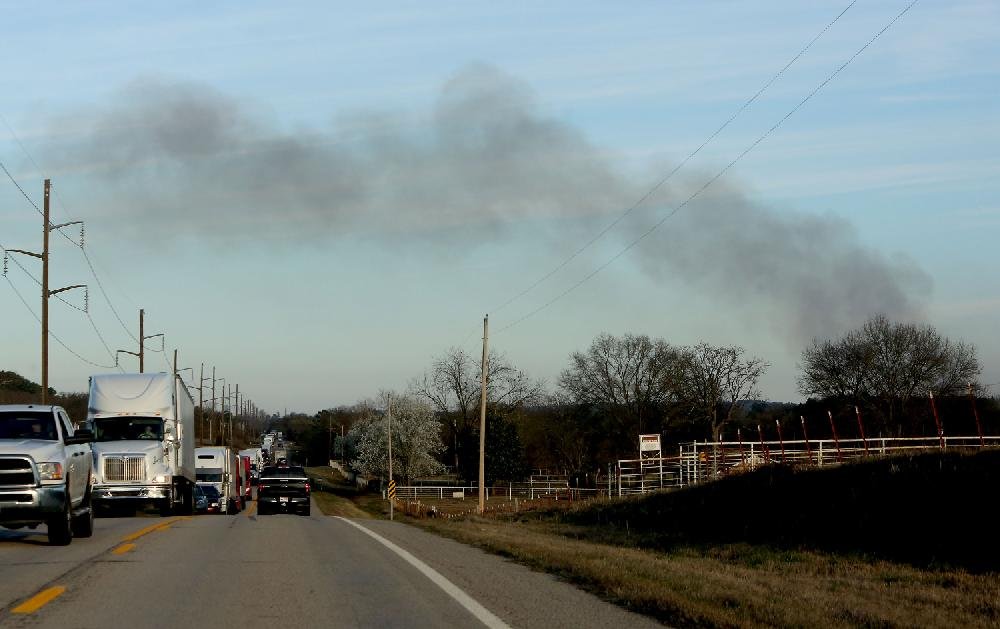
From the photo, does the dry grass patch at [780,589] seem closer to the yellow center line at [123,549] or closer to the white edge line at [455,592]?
the white edge line at [455,592]

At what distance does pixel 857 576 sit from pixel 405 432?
98705 millimetres

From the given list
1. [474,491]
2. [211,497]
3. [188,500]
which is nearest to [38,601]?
[188,500]

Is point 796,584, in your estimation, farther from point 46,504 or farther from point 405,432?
point 405,432

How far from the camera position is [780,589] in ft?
41.8

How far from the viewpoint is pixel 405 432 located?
113250 mm

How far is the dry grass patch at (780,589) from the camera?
1018 centimetres

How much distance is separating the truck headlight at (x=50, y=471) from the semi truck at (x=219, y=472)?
125 ft

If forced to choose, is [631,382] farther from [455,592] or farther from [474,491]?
[455,592]

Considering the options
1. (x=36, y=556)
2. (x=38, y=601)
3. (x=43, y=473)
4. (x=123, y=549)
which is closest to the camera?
(x=38, y=601)

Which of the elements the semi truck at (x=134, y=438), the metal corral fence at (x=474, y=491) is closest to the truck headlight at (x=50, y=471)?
the semi truck at (x=134, y=438)

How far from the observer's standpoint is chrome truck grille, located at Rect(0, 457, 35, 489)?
1639 cm

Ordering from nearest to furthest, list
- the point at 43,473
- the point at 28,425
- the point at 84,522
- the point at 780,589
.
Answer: the point at 780,589, the point at 43,473, the point at 28,425, the point at 84,522

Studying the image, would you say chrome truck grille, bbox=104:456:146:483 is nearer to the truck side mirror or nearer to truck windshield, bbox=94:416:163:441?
truck windshield, bbox=94:416:163:441

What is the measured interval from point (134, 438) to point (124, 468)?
1012 millimetres
